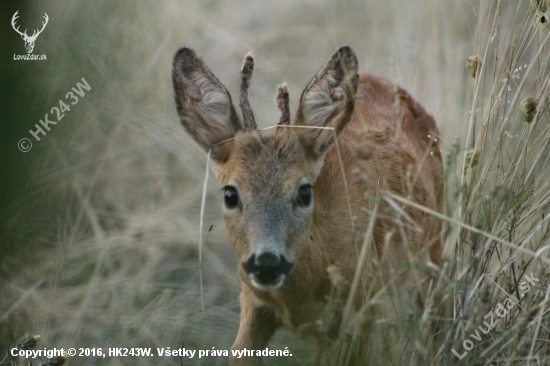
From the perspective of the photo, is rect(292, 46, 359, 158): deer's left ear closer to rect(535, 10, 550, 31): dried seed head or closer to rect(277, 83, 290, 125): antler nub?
rect(277, 83, 290, 125): antler nub

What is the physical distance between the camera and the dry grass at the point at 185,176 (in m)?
4.65

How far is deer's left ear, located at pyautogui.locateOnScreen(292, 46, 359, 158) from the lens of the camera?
492 centimetres

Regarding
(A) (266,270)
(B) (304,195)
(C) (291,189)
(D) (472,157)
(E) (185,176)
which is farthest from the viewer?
(E) (185,176)

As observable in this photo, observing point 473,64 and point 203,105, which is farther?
point 203,105

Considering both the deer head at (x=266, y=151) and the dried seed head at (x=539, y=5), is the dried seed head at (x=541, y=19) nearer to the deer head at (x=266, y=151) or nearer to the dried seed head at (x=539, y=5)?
the dried seed head at (x=539, y=5)

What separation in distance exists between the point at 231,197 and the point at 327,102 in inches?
37.3

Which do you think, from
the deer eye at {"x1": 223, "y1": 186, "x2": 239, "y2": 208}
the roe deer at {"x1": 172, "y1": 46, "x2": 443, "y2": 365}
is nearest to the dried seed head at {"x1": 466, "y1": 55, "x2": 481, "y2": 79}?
the roe deer at {"x1": 172, "y1": 46, "x2": 443, "y2": 365}

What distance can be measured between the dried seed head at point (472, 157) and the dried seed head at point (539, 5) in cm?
93

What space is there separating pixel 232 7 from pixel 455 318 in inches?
228

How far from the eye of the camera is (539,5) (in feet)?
15.4
